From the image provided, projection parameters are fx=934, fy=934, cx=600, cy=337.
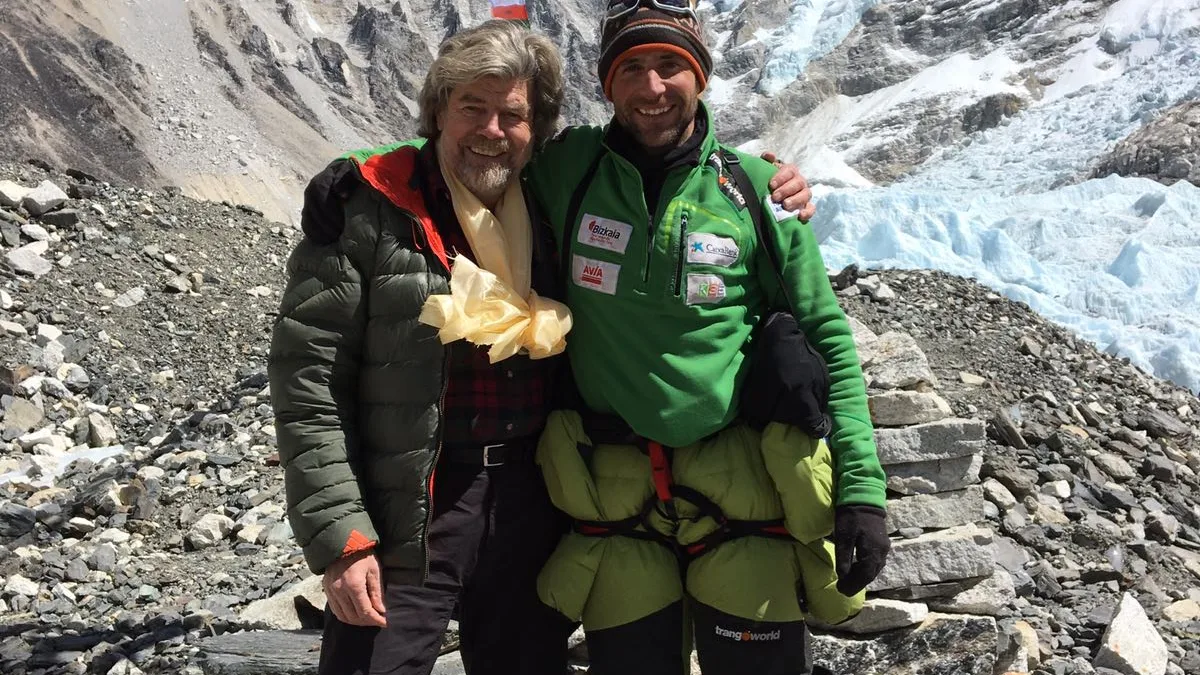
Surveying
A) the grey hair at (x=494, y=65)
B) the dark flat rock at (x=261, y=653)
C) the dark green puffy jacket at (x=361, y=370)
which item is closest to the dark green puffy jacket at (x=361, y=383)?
the dark green puffy jacket at (x=361, y=370)

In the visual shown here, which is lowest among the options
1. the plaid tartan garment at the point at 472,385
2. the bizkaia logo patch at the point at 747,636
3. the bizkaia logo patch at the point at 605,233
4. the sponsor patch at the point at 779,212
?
the bizkaia logo patch at the point at 747,636

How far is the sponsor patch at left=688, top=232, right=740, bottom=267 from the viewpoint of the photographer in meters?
2.53

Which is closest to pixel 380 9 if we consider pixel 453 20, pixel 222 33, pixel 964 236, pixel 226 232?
pixel 453 20

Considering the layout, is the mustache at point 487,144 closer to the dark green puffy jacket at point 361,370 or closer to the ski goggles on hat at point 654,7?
the dark green puffy jacket at point 361,370

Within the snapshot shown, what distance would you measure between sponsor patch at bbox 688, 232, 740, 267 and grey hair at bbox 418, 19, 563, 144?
585 millimetres

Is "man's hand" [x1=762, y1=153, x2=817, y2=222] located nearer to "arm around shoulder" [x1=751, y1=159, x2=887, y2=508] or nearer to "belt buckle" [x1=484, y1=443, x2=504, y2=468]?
"arm around shoulder" [x1=751, y1=159, x2=887, y2=508]

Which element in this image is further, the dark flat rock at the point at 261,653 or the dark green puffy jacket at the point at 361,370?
the dark flat rock at the point at 261,653

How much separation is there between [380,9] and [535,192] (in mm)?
82327

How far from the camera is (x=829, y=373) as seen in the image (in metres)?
2.56

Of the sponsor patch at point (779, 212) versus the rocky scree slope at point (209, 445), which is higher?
the sponsor patch at point (779, 212)

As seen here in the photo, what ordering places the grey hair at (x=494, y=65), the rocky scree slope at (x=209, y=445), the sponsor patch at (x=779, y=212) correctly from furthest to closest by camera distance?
the rocky scree slope at (x=209, y=445) < the sponsor patch at (x=779, y=212) < the grey hair at (x=494, y=65)

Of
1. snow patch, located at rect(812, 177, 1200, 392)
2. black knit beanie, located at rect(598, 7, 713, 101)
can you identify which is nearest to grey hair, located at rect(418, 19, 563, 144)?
black knit beanie, located at rect(598, 7, 713, 101)

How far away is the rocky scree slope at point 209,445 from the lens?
5.03 m

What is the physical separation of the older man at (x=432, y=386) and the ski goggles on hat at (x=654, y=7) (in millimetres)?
243
